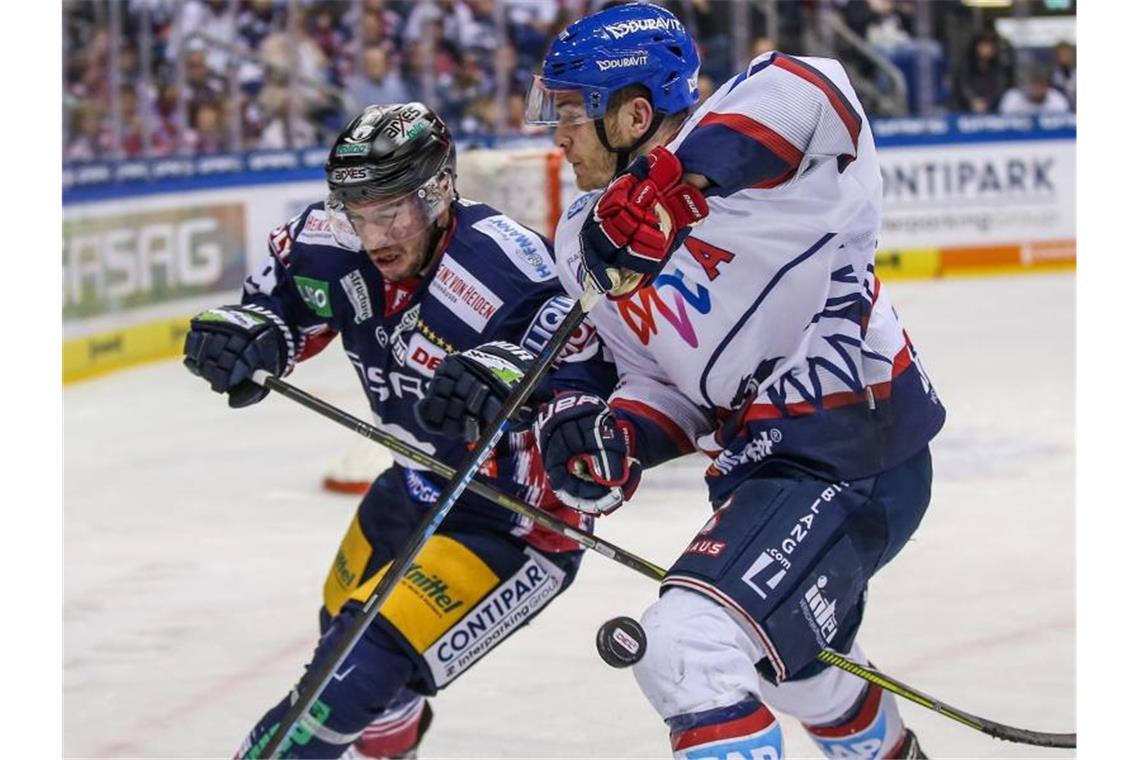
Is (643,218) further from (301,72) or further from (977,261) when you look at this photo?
(977,261)

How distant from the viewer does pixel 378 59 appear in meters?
11.2

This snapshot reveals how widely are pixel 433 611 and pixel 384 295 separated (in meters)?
0.57

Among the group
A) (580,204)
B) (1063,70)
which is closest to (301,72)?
(1063,70)

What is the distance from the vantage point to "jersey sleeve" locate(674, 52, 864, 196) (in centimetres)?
260

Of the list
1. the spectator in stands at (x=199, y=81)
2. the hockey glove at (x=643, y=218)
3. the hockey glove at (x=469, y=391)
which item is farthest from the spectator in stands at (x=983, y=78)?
the hockey glove at (x=643, y=218)

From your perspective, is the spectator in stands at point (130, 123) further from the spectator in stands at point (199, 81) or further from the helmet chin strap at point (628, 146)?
the helmet chin strap at point (628, 146)

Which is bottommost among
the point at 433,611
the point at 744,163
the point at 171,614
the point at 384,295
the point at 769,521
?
the point at 171,614

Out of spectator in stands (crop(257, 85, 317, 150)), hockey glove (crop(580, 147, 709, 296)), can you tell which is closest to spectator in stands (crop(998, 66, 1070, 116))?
spectator in stands (crop(257, 85, 317, 150))

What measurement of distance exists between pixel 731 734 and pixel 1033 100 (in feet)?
34.8

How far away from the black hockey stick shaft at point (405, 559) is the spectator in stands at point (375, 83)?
838 centimetres

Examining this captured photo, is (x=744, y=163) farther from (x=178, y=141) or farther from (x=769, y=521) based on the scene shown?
(x=178, y=141)

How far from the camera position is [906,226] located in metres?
12.0

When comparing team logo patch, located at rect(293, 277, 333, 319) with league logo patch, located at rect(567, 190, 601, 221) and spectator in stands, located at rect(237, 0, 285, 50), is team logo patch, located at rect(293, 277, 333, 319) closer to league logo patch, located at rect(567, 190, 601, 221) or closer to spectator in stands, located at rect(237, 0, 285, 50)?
league logo patch, located at rect(567, 190, 601, 221)
